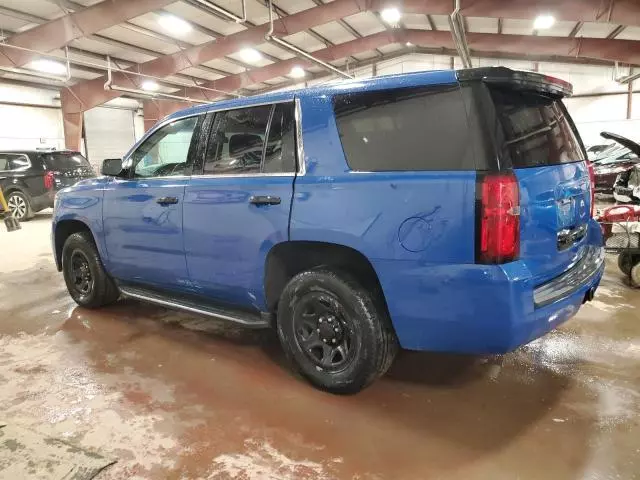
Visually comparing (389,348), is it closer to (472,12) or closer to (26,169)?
(472,12)

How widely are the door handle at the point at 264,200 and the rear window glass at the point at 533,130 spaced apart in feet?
4.23

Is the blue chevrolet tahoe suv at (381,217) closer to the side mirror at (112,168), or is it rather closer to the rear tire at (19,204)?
the side mirror at (112,168)

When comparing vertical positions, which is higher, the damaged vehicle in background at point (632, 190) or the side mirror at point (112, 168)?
the side mirror at point (112, 168)

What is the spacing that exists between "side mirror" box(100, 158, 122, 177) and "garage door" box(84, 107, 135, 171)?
16.7m

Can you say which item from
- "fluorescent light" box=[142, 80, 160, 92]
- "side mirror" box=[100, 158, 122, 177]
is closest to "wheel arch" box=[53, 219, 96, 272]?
"side mirror" box=[100, 158, 122, 177]

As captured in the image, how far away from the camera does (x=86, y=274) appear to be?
14.5 ft

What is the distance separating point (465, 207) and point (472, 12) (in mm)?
10038

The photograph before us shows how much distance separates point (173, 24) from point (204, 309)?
1031 centimetres

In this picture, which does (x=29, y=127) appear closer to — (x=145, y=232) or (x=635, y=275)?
(x=145, y=232)

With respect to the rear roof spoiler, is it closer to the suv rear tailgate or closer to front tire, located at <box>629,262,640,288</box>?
the suv rear tailgate

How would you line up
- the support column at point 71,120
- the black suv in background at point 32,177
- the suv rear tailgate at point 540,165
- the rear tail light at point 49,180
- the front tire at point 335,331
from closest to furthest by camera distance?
the suv rear tailgate at point 540,165, the front tire at point 335,331, the rear tail light at point 49,180, the black suv in background at point 32,177, the support column at point 71,120

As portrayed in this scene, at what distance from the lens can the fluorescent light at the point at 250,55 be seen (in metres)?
15.2

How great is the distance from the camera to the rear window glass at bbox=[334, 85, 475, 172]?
2.24 metres

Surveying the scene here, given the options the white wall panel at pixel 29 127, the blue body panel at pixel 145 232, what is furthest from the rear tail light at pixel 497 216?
the white wall panel at pixel 29 127
